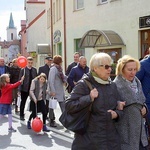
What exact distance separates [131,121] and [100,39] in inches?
454

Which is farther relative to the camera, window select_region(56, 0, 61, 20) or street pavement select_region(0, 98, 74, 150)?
window select_region(56, 0, 61, 20)

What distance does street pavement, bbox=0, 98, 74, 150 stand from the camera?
6512mm

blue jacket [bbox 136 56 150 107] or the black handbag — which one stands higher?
blue jacket [bbox 136 56 150 107]

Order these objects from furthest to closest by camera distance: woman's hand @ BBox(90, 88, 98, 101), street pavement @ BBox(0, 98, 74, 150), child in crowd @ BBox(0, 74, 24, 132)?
child in crowd @ BBox(0, 74, 24, 132) < street pavement @ BBox(0, 98, 74, 150) < woman's hand @ BBox(90, 88, 98, 101)

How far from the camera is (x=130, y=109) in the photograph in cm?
380

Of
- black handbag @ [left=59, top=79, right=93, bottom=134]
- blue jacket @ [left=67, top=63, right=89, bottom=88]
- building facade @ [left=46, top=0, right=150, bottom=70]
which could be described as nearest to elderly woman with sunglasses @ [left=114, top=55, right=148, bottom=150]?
black handbag @ [left=59, top=79, right=93, bottom=134]

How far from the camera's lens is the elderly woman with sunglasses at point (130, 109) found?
373cm

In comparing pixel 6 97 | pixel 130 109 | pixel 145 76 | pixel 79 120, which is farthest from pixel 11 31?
pixel 79 120

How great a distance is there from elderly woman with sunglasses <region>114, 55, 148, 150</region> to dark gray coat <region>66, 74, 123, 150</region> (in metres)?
0.26

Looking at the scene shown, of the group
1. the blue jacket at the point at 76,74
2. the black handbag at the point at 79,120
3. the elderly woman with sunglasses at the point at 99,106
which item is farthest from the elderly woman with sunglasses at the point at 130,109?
the blue jacket at the point at 76,74

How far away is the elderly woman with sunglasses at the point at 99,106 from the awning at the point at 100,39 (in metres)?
10.4

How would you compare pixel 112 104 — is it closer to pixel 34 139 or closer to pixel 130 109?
pixel 130 109

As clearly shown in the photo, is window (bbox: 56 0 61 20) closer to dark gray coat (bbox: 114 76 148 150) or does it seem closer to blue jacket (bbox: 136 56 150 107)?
blue jacket (bbox: 136 56 150 107)

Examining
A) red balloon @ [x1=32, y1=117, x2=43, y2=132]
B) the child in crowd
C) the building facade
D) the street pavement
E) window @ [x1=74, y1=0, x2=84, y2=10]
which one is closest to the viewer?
the street pavement
